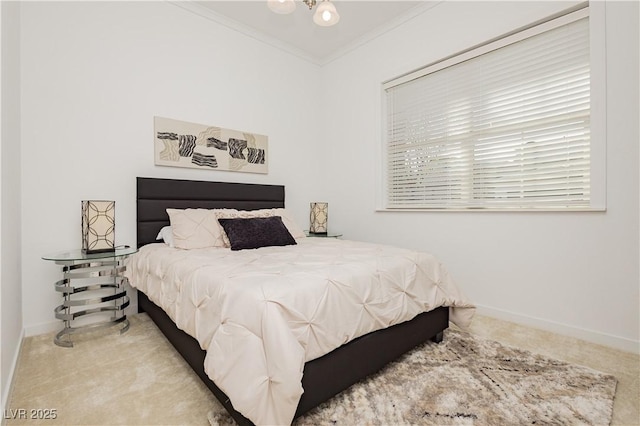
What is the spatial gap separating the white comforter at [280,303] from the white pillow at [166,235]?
332mm

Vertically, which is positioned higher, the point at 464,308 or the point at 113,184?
the point at 113,184

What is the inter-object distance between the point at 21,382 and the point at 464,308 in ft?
8.81

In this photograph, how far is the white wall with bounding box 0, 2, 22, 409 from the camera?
1554mm

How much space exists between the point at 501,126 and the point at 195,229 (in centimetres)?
277

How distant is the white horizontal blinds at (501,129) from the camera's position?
223cm

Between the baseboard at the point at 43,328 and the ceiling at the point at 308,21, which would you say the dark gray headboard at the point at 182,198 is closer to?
the baseboard at the point at 43,328

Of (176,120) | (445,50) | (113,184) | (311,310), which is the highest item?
(445,50)

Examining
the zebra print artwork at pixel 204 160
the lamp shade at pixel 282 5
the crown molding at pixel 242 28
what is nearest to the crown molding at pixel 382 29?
the crown molding at pixel 242 28

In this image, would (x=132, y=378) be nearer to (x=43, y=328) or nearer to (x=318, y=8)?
(x=43, y=328)

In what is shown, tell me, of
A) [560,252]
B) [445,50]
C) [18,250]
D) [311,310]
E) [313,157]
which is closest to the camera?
[311,310]

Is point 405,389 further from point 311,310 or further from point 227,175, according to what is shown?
point 227,175

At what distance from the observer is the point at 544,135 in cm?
238

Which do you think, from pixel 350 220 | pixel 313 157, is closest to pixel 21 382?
pixel 350 220

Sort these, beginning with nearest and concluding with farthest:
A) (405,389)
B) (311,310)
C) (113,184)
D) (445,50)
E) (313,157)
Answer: (311,310)
(405,389)
(113,184)
(445,50)
(313,157)
